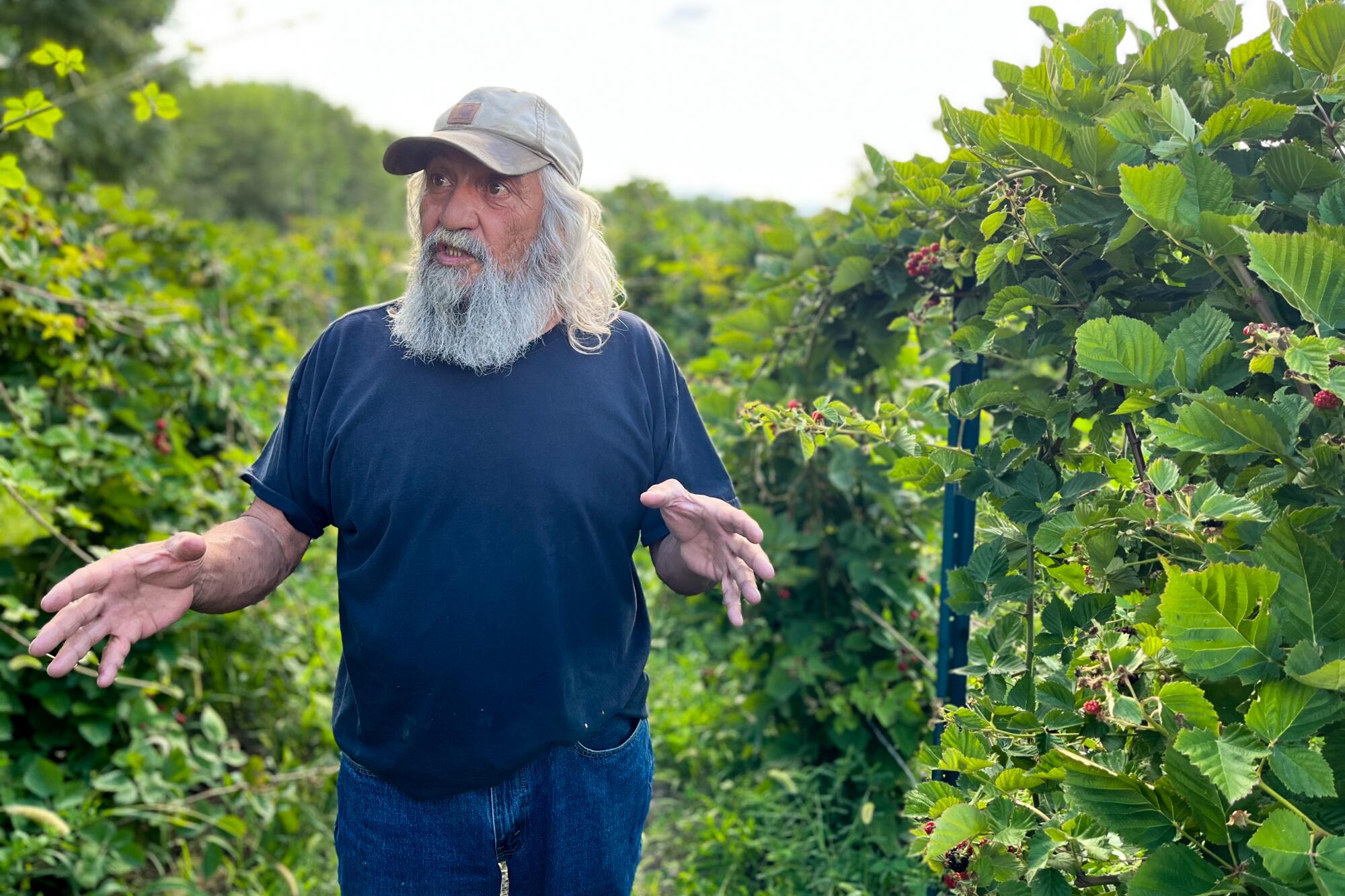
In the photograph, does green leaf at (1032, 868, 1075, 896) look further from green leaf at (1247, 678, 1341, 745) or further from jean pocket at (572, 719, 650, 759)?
jean pocket at (572, 719, 650, 759)

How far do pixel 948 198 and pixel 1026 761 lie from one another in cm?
94

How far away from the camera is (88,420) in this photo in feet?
9.73

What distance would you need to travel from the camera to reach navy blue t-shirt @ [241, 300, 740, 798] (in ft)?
5.70

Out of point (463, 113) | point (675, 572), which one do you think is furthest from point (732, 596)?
point (463, 113)

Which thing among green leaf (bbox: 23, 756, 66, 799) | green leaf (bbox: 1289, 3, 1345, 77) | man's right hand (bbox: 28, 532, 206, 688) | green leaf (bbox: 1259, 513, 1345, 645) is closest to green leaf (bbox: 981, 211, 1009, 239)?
green leaf (bbox: 1289, 3, 1345, 77)

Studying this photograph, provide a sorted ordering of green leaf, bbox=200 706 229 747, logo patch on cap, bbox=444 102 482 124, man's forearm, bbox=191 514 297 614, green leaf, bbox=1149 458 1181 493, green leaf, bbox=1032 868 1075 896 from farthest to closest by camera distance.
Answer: green leaf, bbox=200 706 229 747 → logo patch on cap, bbox=444 102 482 124 → man's forearm, bbox=191 514 297 614 → green leaf, bbox=1032 868 1075 896 → green leaf, bbox=1149 458 1181 493

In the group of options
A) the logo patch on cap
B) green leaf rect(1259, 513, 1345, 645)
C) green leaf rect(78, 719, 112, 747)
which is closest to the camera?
green leaf rect(1259, 513, 1345, 645)

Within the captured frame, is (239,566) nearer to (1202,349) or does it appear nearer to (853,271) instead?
(853,271)

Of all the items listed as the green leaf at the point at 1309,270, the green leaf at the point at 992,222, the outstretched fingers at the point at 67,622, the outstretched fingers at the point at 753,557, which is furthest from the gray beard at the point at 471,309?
the green leaf at the point at 1309,270

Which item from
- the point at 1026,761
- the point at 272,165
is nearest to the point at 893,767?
the point at 1026,761

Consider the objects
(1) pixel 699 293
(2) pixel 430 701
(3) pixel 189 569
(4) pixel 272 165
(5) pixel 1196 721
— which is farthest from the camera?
(4) pixel 272 165

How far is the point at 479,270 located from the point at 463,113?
11.6 inches

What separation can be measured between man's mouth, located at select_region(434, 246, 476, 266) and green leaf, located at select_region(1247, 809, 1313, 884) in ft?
4.99

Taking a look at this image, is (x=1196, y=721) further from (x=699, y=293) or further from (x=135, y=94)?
(x=699, y=293)
